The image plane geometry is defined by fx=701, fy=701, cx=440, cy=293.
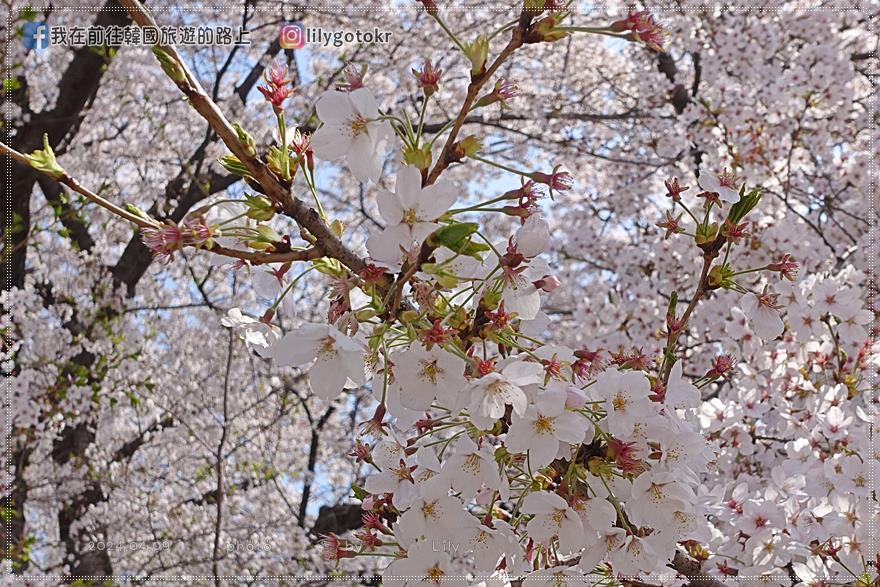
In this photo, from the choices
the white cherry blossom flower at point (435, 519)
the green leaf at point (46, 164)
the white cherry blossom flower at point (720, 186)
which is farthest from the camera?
the white cherry blossom flower at point (720, 186)

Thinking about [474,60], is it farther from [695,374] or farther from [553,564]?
[695,374]

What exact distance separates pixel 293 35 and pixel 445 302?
18.8 ft

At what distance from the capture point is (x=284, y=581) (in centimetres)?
490

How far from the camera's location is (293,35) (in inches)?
243

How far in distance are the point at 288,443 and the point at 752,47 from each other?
19.4ft

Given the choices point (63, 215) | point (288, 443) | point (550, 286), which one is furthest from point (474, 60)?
point (288, 443)

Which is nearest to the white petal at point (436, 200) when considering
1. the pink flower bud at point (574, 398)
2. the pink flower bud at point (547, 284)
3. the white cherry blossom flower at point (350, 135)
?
the white cherry blossom flower at point (350, 135)

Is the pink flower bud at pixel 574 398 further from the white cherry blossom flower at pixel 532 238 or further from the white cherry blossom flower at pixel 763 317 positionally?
the white cherry blossom flower at pixel 763 317

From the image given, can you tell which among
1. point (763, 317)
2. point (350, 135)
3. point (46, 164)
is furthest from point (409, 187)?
point (763, 317)

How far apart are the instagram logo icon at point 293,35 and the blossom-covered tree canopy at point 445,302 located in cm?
5

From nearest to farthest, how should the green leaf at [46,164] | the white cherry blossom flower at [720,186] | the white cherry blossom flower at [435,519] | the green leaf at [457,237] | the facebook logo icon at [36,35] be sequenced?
the green leaf at [457,237], the green leaf at [46,164], the white cherry blossom flower at [435,519], the white cherry blossom flower at [720,186], the facebook logo icon at [36,35]

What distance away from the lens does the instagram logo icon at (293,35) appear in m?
5.90

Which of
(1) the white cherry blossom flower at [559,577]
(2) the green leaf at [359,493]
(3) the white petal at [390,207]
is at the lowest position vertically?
(1) the white cherry blossom flower at [559,577]

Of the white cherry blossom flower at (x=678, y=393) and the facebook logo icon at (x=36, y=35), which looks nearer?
the white cherry blossom flower at (x=678, y=393)
